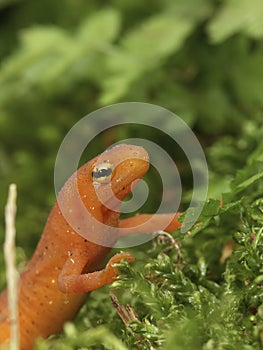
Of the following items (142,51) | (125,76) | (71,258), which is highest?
(142,51)

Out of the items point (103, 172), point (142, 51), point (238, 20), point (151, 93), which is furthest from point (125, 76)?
point (103, 172)

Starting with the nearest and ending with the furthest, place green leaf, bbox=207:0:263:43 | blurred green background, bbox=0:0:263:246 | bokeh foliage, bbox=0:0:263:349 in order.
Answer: bokeh foliage, bbox=0:0:263:349 → green leaf, bbox=207:0:263:43 → blurred green background, bbox=0:0:263:246

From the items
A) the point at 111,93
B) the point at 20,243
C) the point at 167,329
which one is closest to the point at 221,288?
the point at 167,329

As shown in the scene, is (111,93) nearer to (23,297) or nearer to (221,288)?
(23,297)

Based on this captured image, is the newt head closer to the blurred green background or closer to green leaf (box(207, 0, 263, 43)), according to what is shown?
the blurred green background

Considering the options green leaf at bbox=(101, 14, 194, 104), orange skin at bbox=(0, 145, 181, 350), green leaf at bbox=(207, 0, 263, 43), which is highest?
green leaf at bbox=(101, 14, 194, 104)

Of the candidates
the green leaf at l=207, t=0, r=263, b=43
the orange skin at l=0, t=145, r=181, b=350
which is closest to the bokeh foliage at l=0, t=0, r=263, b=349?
the green leaf at l=207, t=0, r=263, b=43

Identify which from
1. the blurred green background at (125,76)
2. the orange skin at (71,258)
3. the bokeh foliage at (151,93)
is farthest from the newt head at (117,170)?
the blurred green background at (125,76)

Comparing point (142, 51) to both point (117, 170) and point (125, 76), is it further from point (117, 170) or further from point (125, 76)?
point (117, 170)
